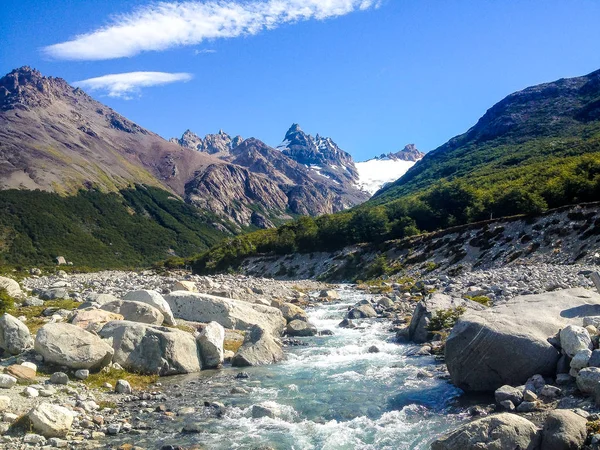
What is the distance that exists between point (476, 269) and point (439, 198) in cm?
4487

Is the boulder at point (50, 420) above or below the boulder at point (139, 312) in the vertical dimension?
below

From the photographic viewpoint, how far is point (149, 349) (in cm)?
1875

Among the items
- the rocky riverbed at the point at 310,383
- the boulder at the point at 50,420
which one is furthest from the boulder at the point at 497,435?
the boulder at the point at 50,420

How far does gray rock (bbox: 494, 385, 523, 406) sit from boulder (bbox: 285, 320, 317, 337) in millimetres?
15643

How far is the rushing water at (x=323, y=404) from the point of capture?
12734 millimetres

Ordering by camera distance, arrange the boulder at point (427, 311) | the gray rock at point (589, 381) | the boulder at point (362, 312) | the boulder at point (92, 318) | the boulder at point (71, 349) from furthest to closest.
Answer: the boulder at point (362, 312)
the boulder at point (427, 311)
the boulder at point (92, 318)
the boulder at point (71, 349)
the gray rock at point (589, 381)

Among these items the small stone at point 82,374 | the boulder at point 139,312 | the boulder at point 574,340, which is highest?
the boulder at point 139,312

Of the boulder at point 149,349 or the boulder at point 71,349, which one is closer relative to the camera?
the boulder at point 71,349

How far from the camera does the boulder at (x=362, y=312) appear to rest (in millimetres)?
32694

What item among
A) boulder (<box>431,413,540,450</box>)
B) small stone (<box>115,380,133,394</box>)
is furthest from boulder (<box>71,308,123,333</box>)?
boulder (<box>431,413,540,450</box>)

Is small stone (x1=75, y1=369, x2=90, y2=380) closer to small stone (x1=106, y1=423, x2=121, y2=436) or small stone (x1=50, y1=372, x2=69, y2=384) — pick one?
small stone (x1=50, y1=372, x2=69, y2=384)

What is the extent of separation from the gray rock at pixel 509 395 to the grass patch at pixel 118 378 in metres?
12.5

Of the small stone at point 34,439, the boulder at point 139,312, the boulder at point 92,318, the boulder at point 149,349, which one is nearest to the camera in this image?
the small stone at point 34,439

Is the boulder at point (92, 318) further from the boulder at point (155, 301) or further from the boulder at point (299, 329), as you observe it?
the boulder at point (299, 329)
